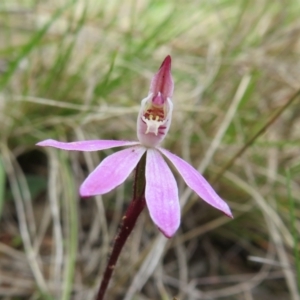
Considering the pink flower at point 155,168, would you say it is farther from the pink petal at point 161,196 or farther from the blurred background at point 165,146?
the blurred background at point 165,146

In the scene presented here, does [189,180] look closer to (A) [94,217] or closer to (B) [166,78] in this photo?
(B) [166,78]

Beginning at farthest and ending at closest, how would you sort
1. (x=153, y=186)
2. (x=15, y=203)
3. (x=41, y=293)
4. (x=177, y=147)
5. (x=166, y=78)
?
(x=177, y=147), (x=15, y=203), (x=41, y=293), (x=166, y=78), (x=153, y=186)

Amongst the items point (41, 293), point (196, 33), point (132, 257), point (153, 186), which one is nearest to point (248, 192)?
point (132, 257)

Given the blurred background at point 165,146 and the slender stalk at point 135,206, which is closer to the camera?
the slender stalk at point 135,206

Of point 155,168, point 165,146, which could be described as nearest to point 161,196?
point 155,168

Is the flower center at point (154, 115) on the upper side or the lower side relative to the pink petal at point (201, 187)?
upper

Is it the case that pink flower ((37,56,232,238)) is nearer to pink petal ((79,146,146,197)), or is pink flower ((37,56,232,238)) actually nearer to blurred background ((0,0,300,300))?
pink petal ((79,146,146,197))

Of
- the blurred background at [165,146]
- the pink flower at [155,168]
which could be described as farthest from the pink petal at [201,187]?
the blurred background at [165,146]

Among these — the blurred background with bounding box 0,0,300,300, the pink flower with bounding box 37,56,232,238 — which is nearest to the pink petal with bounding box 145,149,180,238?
the pink flower with bounding box 37,56,232,238
